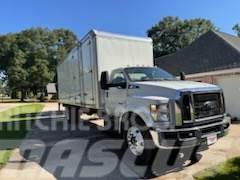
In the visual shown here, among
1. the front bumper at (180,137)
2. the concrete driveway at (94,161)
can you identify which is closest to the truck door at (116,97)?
the concrete driveway at (94,161)

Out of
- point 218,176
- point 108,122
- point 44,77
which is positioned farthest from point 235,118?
point 44,77

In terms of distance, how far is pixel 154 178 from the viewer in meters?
5.70

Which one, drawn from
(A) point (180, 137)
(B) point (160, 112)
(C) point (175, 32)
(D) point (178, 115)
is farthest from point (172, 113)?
(C) point (175, 32)

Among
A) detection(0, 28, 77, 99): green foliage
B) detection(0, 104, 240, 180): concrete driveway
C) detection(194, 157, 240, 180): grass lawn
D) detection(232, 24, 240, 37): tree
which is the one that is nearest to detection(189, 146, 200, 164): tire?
detection(0, 104, 240, 180): concrete driveway

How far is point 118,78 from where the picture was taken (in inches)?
303

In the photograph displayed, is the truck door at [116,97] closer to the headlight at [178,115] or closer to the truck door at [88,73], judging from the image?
the truck door at [88,73]

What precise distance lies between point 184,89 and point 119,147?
320cm

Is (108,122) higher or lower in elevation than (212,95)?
lower

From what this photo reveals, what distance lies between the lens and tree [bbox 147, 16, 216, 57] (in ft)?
152

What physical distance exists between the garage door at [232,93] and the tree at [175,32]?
99.5ft

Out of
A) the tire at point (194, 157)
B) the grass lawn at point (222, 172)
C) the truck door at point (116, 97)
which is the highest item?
the truck door at point (116, 97)

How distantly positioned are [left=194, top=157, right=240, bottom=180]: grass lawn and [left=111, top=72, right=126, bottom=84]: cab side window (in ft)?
9.32

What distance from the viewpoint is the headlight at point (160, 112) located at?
224 inches

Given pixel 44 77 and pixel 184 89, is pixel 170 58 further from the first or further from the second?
pixel 44 77
